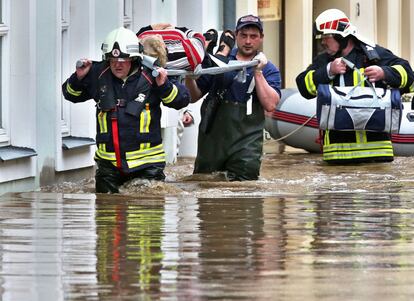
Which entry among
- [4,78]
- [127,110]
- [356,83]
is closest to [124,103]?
[127,110]

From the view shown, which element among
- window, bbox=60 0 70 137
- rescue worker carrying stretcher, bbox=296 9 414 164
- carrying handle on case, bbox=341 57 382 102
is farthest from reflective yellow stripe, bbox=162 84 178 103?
carrying handle on case, bbox=341 57 382 102

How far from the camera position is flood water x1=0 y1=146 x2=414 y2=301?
853 cm

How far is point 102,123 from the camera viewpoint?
13664 mm

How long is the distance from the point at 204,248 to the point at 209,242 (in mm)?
299

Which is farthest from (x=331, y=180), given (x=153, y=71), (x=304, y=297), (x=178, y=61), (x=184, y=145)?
(x=304, y=297)

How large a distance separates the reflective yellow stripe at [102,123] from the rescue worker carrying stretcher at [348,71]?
475cm

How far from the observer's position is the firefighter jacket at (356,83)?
18.2 m

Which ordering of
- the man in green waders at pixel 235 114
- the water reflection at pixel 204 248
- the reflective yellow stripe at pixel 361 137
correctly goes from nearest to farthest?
the water reflection at pixel 204 248 < the man in green waders at pixel 235 114 < the reflective yellow stripe at pixel 361 137

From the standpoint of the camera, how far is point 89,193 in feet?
46.4

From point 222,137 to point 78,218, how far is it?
4.07 m

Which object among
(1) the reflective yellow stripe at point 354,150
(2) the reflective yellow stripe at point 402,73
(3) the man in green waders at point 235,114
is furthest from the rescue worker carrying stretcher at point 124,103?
(1) the reflective yellow stripe at point 354,150

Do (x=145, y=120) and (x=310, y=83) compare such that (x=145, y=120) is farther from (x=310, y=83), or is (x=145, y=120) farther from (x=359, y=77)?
(x=359, y=77)

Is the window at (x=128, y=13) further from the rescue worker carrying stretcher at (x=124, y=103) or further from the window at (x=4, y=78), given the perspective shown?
the rescue worker carrying stretcher at (x=124, y=103)

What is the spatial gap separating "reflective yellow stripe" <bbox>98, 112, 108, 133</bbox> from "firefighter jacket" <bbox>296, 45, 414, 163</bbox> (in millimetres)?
4885
